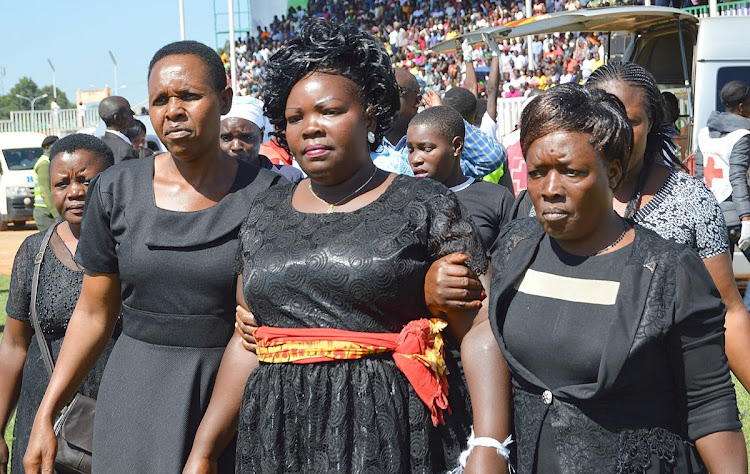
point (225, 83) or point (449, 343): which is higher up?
point (225, 83)

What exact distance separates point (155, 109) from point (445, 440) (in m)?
1.42

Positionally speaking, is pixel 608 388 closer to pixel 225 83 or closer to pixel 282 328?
pixel 282 328

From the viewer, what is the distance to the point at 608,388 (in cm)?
242

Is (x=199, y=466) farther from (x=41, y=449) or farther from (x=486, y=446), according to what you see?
(x=486, y=446)

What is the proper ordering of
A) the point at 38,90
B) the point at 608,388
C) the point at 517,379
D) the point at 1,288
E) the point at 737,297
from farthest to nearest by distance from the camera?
the point at 38,90 < the point at 1,288 < the point at 737,297 < the point at 517,379 < the point at 608,388

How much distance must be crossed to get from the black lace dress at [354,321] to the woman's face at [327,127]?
5.2 inches

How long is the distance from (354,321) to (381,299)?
10cm

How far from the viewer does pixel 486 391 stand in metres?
2.67

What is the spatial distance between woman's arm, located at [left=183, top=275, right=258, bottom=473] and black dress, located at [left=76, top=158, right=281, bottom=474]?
0.13 m

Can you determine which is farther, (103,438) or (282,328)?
(103,438)

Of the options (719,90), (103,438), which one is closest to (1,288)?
(719,90)

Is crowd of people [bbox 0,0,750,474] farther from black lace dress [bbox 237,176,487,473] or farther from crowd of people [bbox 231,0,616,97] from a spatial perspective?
crowd of people [bbox 231,0,616,97]

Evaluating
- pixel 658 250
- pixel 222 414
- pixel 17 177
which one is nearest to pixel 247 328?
pixel 222 414

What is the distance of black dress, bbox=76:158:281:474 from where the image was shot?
126 inches
